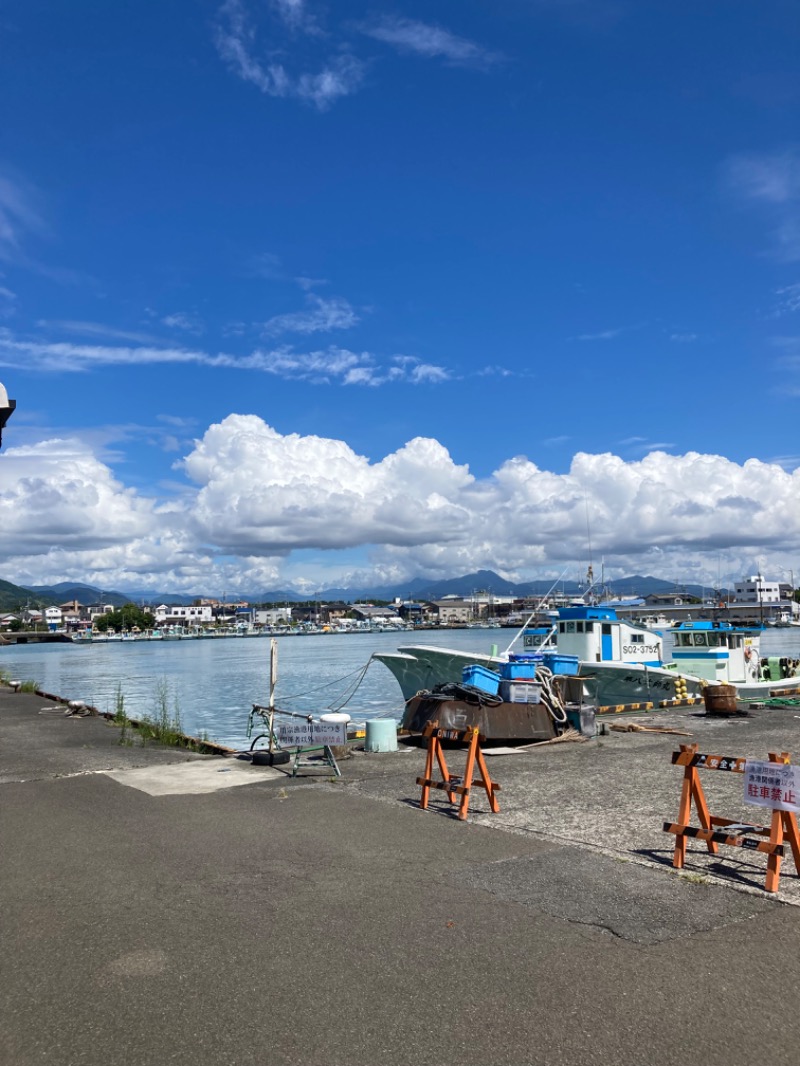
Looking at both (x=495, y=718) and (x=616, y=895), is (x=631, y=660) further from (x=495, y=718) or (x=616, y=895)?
(x=616, y=895)

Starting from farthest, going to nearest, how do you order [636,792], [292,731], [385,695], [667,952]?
1. [385,695]
2. [292,731]
3. [636,792]
4. [667,952]

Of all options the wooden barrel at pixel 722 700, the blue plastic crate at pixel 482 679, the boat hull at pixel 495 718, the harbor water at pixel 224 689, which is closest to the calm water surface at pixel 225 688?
the harbor water at pixel 224 689

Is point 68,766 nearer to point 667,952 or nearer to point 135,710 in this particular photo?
point 667,952

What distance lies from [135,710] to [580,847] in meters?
33.3

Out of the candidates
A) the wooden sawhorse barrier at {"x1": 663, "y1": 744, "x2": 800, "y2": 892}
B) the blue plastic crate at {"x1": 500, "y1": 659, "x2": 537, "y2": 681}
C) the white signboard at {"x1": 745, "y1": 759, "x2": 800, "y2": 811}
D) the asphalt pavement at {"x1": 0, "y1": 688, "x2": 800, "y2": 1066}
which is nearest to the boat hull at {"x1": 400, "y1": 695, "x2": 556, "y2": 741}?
the blue plastic crate at {"x1": 500, "y1": 659, "x2": 537, "y2": 681}

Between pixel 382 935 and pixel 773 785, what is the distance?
141 inches

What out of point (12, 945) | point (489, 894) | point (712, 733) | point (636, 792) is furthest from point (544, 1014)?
point (712, 733)

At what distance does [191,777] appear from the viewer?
1317cm

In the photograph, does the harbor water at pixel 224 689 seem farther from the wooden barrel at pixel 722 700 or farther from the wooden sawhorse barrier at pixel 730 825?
the wooden sawhorse barrier at pixel 730 825

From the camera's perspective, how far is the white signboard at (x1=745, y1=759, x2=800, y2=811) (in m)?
6.95

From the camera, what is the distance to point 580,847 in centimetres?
852

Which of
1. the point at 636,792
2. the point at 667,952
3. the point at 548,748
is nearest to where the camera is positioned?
the point at 667,952

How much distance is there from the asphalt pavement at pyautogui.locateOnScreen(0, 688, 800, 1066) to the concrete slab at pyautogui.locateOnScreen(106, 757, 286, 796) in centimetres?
69

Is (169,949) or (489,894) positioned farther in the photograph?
(489,894)
